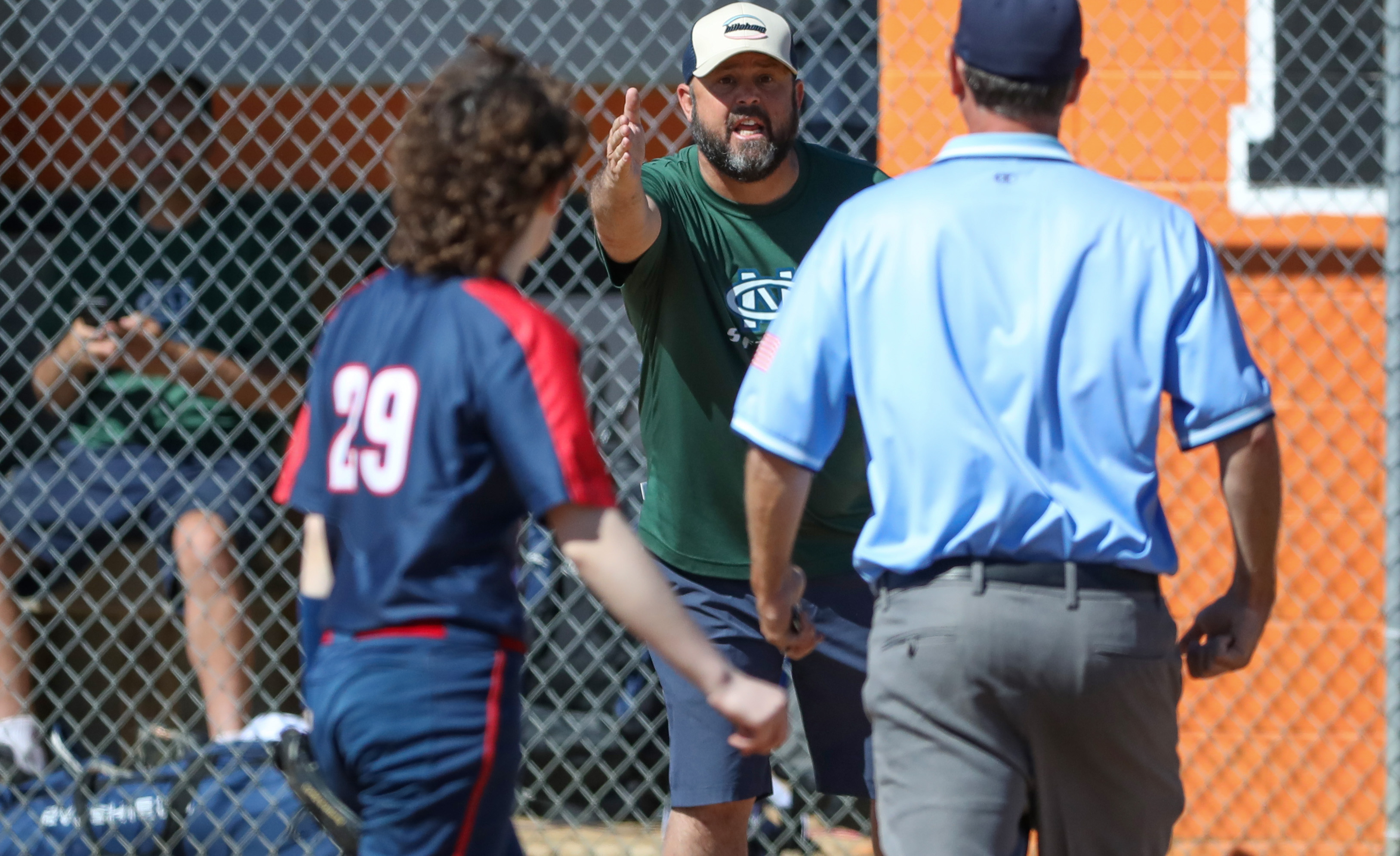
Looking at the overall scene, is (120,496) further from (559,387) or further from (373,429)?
(559,387)

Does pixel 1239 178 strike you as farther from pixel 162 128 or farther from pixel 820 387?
pixel 162 128

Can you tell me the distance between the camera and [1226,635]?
208 centimetres

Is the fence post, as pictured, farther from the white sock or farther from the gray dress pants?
the white sock

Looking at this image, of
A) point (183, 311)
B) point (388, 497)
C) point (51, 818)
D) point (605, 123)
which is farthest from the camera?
point (605, 123)

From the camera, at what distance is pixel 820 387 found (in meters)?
2.03

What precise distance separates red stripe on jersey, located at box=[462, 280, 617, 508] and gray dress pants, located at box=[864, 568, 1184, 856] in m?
0.50

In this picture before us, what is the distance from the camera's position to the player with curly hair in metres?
1.79

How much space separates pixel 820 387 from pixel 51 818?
2978 mm

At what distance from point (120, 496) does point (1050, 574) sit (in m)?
3.35

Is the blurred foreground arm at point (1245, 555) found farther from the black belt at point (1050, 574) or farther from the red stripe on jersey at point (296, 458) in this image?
the red stripe on jersey at point (296, 458)

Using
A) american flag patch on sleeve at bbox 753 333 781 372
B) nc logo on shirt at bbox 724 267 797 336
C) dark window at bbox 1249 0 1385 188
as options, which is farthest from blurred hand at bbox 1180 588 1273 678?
dark window at bbox 1249 0 1385 188

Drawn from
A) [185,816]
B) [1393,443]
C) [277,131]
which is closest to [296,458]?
[185,816]

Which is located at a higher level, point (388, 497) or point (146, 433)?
point (388, 497)

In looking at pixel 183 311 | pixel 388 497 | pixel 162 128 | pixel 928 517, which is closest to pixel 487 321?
pixel 388 497
